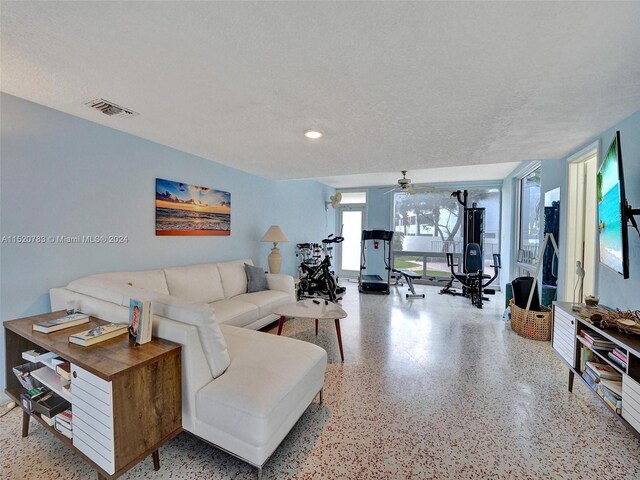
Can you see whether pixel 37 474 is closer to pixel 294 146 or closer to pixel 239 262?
pixel 239 262

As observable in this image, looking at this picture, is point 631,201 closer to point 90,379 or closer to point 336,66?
point 336,66

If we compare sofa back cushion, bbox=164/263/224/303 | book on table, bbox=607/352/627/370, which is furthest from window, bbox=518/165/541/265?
sofa back cushion, bbox=164/263/224/303

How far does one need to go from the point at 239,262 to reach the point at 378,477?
3.08m

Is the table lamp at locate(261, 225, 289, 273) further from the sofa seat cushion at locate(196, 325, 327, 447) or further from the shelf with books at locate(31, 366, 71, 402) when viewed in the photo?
the shelf with books at locate(31, 366, 71, 402)

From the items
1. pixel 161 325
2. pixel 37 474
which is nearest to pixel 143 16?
pixel 161 325

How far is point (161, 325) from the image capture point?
1.56 m

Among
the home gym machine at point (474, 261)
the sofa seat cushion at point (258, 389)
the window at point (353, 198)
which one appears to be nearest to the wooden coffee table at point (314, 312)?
the sofa seat cushion at point (258, 389)

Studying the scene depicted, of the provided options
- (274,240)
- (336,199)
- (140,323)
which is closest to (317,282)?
(274,240)

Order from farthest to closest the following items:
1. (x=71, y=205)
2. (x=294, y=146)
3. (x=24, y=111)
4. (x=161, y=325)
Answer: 1. (x=294, y=146)
2. (x=71, y=205)
3. (x=24, y=111)
4. (x=161, y=325)

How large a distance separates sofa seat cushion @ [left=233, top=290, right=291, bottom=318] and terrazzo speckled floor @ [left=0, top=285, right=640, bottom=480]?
1.00 meters

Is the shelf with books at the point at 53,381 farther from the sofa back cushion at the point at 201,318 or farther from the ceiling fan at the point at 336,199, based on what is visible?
the ceiling fan at the point at 336,199

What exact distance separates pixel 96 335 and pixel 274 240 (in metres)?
3.13

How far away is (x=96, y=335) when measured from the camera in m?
1.50

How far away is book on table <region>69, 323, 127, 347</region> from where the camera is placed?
146cm
